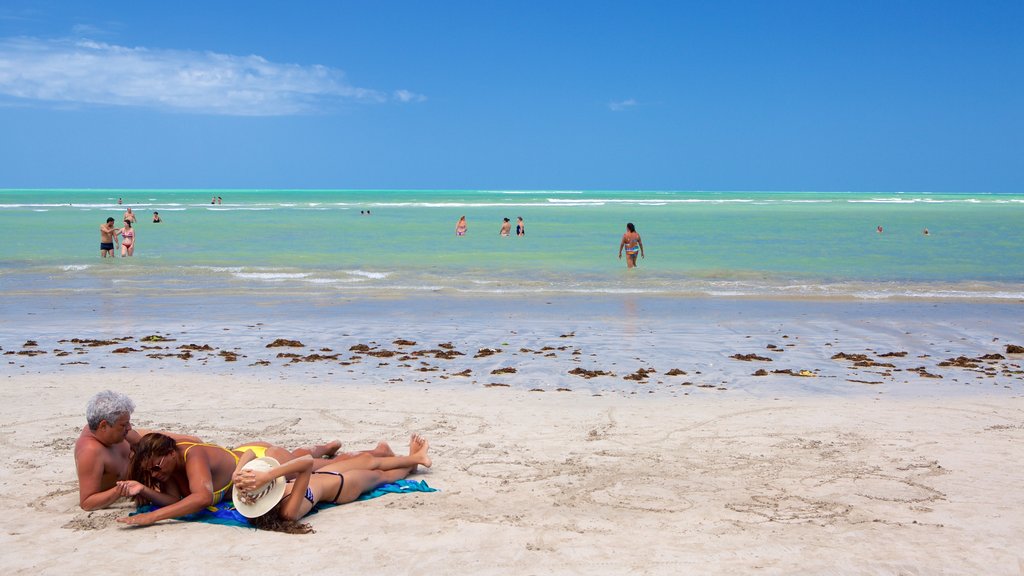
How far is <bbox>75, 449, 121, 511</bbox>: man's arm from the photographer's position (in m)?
5.59

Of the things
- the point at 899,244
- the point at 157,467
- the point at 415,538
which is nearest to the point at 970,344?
the point at 415,538

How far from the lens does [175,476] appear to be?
568 centimetres

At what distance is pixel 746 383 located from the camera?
9.84 m

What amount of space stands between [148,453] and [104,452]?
33 centimetres

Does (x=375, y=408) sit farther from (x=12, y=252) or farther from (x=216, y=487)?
(x=12, y=252)

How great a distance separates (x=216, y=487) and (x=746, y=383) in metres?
6.03

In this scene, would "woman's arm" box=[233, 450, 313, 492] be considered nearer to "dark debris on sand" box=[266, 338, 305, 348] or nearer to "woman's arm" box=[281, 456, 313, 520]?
"woman's arm" box=[281, 456, 313, 520]

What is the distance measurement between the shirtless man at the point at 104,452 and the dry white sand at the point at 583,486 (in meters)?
0.18

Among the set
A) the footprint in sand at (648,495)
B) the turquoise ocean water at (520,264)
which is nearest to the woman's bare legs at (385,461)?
the footprint in sand at (648,495)

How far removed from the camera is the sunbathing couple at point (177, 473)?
546cm

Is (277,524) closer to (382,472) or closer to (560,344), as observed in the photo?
(382,472)

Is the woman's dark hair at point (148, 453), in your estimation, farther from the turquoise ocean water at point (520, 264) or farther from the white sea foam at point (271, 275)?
the white sea foam at point (271, 275)

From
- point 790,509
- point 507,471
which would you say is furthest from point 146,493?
point 790,509

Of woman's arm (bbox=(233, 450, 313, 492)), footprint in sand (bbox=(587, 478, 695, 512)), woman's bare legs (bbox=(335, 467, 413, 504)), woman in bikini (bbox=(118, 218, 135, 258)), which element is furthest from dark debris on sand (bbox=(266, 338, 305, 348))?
woman in bikini (bbox=(118, 218, 135, 258))
